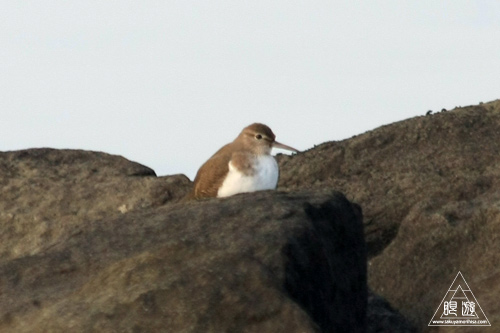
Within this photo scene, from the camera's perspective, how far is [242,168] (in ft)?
47.1

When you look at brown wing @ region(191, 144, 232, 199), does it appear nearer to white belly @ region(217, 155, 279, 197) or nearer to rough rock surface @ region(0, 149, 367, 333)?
white belly @ region(217, 155, 279, 197)

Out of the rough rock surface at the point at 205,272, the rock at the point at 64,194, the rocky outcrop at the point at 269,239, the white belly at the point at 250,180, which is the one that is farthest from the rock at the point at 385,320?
the rock at the point at 64,194

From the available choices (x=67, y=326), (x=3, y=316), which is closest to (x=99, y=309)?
(x=67, y=326)

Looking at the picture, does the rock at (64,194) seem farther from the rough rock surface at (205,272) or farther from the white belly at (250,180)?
the rough rock surface at (205,272)

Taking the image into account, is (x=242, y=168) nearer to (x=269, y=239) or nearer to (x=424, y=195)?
(x=269, y=239)

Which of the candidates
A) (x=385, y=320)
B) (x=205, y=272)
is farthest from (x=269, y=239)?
(x=385, y=320)

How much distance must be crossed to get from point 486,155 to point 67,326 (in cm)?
971

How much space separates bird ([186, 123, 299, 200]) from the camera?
14320 millimetres

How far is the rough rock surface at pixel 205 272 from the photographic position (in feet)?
33.0

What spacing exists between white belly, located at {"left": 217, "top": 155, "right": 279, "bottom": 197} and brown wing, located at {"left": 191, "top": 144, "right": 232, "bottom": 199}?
12cm

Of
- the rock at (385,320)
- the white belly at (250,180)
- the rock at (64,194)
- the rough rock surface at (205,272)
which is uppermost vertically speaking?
the rock at (64,194)

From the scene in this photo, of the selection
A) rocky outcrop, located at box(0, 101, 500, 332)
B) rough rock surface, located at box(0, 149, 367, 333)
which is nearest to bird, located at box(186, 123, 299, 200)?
rocky outcrop, located at box(0, 101, 500, 332)

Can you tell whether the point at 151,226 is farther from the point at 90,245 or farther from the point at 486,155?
the point at 486,155

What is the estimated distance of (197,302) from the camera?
10094mm
